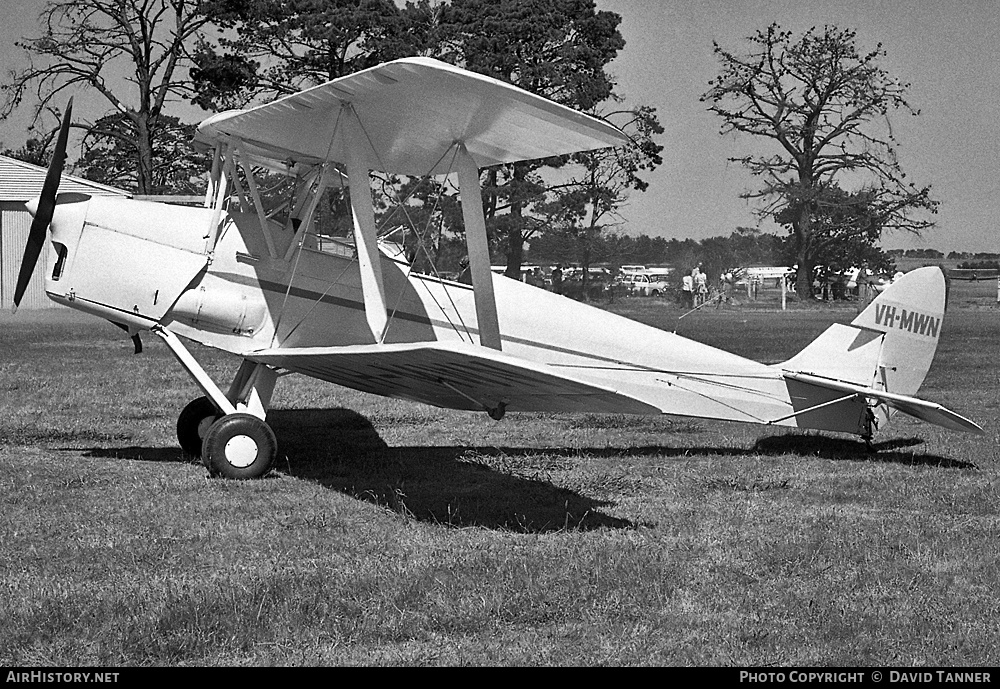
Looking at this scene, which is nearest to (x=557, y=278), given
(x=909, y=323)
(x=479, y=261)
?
(x=909, y=323)

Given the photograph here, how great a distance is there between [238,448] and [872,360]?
4703 millimetres

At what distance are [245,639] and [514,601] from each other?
1.09 metres

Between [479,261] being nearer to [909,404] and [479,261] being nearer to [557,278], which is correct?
[909,404]

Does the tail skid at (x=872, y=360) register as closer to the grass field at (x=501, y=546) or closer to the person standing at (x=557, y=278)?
the grass field at (x=501, y=546)

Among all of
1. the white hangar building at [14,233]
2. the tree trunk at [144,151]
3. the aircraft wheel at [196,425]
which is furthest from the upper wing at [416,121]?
the white hangar building at [14,233]

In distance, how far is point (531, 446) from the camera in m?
8.63

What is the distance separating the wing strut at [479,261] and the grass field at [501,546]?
1.04 metres

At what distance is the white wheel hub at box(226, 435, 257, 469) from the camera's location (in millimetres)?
6824

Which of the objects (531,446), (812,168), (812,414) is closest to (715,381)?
(812,414)

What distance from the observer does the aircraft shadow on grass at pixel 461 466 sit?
602 cm

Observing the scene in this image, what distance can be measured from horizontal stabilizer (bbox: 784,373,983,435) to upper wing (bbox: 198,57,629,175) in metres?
2.55

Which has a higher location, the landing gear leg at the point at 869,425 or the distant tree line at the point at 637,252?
the distant tree line at the point at 637,252

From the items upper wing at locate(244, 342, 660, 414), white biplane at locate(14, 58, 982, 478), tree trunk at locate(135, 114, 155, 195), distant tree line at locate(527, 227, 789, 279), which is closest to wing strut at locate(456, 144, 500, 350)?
white biplane at locate(14, 58, 982, 478)

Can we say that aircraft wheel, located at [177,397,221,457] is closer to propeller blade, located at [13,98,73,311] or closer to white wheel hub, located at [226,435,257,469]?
white wheel hub, located at [226,435,257,469]
